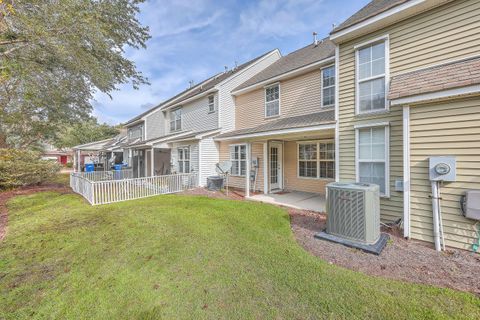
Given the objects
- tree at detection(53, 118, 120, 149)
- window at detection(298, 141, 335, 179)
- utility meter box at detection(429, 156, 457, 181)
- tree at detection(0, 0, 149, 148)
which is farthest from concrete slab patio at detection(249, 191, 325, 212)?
tree at detection(53, 118, 120, 149)

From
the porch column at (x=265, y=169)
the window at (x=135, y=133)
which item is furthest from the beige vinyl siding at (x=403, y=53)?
the window at (x=135, y=133)

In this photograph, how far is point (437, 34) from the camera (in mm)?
4672

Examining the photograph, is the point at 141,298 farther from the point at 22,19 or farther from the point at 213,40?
the point at 213,40

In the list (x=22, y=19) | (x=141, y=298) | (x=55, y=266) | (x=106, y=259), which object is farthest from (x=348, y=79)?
(x=22, y=19)

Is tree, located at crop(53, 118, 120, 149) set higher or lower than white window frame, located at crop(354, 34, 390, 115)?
higher

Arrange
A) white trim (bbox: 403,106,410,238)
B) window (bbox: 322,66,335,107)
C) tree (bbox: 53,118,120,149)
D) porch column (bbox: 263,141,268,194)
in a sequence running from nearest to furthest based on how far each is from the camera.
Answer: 1. white trim (bbox: 403,106,410,238)
2. window (bbox: 322,66,335,107)
3. porch column (bbox: 263,141,268,194)
4. tree (bbox: 53,118,120,149)

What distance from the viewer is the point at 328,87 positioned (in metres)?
8.38

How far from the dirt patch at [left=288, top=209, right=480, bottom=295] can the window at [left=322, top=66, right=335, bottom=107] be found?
5.60m

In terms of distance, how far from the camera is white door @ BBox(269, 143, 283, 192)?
34.6 feet

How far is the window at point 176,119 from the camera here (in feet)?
52.3

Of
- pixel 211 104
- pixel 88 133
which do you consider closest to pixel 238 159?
pixel 211 104

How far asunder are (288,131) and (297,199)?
9.82ft

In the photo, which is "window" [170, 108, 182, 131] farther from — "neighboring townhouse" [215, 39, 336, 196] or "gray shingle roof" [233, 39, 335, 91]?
"gray shingle roof" [233, 39, 335, 91]

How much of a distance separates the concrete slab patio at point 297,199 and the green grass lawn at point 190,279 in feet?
6.80
